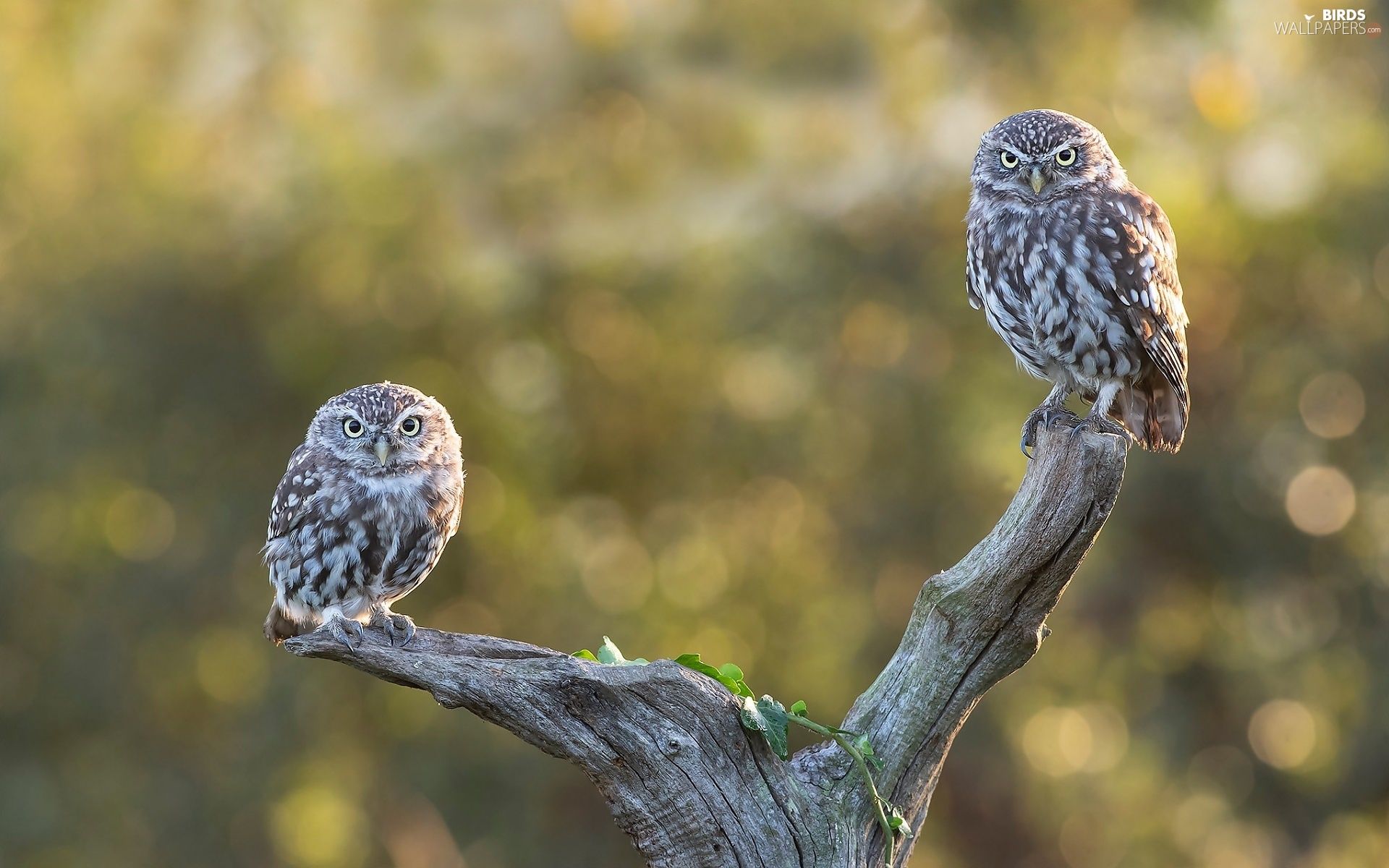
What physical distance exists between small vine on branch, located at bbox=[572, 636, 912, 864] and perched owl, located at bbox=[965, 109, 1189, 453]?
3.92 ft

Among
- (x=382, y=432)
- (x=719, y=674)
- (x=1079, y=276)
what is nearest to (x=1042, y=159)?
(x=1079, y=276)

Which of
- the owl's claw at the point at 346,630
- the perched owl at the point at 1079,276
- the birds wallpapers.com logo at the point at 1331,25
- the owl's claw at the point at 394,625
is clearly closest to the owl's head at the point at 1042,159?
the perched owl at the point at 1079,276

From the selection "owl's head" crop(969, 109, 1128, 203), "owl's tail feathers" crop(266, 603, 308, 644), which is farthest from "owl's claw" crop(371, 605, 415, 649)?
"owl's head" crop(969, 109, 1128, 203)

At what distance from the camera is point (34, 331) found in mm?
9312

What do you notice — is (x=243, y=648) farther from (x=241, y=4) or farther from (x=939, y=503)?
(x=939, y=503)

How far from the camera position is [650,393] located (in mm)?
9844

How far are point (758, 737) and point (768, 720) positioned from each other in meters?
0.04

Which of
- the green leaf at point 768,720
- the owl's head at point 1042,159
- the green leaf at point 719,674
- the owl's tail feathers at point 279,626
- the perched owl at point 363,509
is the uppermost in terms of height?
the owl's head at point 1042,159

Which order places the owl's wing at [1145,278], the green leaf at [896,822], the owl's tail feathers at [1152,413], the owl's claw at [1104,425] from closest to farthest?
the green leaf at [896,822], the owl's claw at [1104,425], the owl's wing at [1145,278], the owl's tail feathers at [1152,413]

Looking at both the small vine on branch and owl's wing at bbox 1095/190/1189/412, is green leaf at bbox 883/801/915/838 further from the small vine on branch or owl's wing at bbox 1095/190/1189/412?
owl's wing at bbox 1095/190/1189/412

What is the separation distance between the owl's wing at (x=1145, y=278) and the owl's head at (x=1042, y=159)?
0.13 m

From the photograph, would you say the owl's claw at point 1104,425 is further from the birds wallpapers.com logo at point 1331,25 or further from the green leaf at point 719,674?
the birds wallpapers.com logo at point 1331,25

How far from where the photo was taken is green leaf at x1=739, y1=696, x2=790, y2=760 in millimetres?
3072

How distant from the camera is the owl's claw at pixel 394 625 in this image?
358 cm
